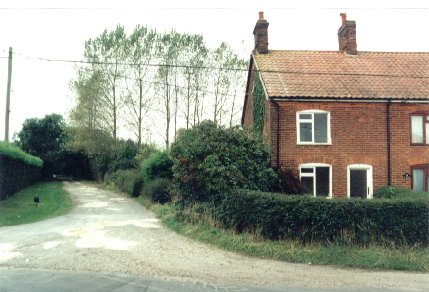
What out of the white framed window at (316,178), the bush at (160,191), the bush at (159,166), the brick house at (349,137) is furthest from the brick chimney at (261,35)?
the bush at (160,191)

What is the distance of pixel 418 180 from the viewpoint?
1969cm

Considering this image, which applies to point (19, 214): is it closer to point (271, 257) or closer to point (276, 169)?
point (276, 169)

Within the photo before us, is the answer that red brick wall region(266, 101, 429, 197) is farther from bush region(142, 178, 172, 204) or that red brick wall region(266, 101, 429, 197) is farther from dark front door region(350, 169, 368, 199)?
bush region(142, 178, 172, 204)

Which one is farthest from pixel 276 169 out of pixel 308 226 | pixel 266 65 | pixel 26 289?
pixel 26 289

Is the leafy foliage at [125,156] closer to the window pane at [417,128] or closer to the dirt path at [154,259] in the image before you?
the dirt path at [154,259]

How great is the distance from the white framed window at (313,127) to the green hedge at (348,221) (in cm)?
803

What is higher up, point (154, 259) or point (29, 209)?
point (29, 209)

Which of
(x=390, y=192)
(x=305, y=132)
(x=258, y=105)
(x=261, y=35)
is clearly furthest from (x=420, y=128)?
(x=261, y=35)

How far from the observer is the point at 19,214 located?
64.5 feet

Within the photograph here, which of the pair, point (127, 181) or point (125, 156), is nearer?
point (127, 181)

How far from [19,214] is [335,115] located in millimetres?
15836

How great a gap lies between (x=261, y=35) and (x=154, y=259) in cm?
1605

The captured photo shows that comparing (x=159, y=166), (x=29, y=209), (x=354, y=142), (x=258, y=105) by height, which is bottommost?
(x=29, y=209)

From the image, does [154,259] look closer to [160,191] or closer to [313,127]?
[313,127]
